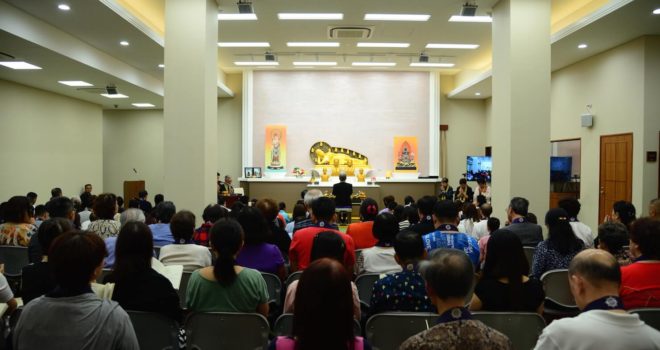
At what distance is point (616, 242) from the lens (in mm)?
3514

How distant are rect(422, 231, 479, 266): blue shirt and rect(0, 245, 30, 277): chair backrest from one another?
380cm

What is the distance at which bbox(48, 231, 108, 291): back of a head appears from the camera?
184cm

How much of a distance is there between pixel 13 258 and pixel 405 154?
12.8 metres

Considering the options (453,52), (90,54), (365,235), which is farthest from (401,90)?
(365,235)

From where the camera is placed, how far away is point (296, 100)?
16141 mm

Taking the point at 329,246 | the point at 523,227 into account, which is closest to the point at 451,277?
the point at 329,246

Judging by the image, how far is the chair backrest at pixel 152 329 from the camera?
2488mm

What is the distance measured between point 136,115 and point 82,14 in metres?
9.56

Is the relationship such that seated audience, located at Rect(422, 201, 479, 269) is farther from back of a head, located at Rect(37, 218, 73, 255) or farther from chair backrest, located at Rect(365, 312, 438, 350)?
back of a head, located at Rect(37, 218, 73, 255)

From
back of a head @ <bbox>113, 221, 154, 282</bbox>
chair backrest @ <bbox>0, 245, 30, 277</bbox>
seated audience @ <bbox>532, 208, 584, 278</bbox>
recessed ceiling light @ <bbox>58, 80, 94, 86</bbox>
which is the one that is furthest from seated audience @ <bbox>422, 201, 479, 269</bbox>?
recessed ceiling light @ <bbox>58, 80, 94, 86</bbox>

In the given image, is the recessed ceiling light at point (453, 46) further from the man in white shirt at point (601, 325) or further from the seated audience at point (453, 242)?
the man in white shirt at point (601, 325)

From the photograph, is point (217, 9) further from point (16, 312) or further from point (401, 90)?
point (401, 90)

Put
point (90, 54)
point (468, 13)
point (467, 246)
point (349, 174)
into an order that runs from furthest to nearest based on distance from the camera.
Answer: point (349, 174)
point (90, 54)
point (468, 13)
point (467, 246)

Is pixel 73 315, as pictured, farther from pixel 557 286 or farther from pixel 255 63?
pixel 255 63
